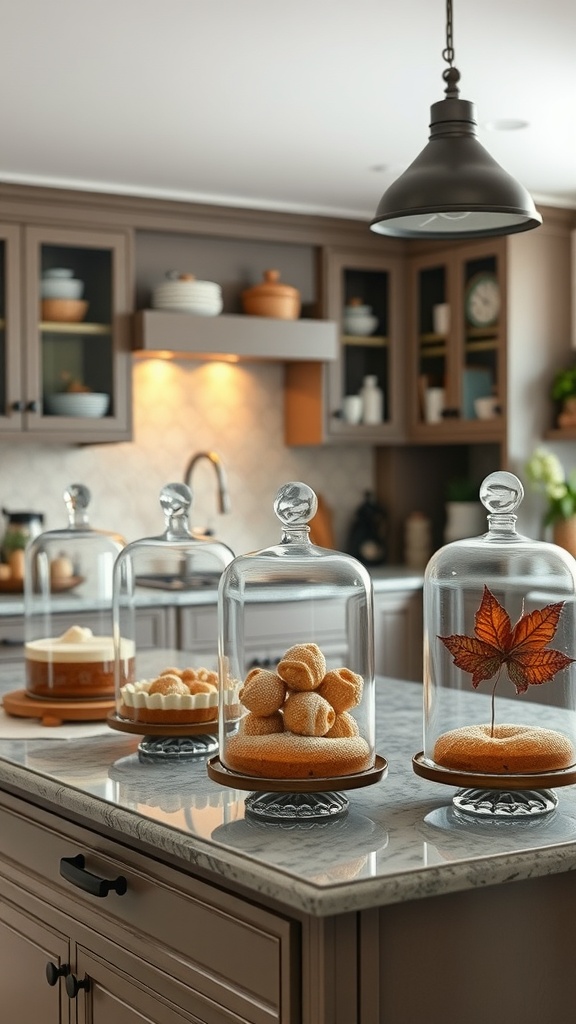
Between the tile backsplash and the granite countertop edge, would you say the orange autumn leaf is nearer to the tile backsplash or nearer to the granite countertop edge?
the granite countertop edge

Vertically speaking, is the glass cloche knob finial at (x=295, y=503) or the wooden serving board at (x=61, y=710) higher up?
the glass cloche knob finial at (x=295, y=503)

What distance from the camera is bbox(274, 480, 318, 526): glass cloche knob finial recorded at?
175 cm

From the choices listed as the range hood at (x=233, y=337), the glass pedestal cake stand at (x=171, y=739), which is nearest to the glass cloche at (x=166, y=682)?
the glass pedestal cake stand at (x=171, y=739)

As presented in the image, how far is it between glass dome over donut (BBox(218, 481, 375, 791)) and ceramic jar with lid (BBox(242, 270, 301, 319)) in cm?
352

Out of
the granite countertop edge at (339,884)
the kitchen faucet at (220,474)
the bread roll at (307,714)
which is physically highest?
the kitchen faucet at (220,474)

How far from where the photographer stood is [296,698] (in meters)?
1.64

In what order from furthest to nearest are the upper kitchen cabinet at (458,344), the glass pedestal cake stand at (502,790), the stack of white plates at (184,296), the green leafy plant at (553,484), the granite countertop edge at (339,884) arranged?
the upper kitchen cabinet at (458,344)
the green leafy plant at (553,484)
the stack of white plates at (184,296)
the glass pedestal cake stand at (502,790)
the granite countertop edge at (339,884)

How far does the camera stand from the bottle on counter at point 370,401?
561 cm

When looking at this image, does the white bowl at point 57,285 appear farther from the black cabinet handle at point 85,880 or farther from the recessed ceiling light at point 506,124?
the black cabinet handle at point 85,880

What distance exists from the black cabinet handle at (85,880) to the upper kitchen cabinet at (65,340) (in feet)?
10.3

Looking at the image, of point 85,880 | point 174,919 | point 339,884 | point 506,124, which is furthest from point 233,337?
point 339,884

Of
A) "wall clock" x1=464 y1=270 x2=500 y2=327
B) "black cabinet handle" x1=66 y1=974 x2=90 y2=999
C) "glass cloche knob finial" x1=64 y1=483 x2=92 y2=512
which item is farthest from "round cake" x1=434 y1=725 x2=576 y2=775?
"wall clock" x1=464 y1=270 x2=500 y2=327

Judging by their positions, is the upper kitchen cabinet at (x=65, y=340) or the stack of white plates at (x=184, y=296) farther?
the stack of white plates at (x=184, y=296)

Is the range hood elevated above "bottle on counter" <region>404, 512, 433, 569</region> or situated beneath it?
elevated above
